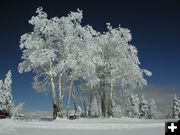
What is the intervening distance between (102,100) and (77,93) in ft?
13.8

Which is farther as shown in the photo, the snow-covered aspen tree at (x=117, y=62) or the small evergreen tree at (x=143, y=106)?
the small evergreen tree at (x=143, y=106)

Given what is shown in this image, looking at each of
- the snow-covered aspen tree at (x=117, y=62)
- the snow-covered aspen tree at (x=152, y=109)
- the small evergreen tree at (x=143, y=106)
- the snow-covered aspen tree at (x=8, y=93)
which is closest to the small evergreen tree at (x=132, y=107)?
the small evergreen tree at (x=143, y=106)

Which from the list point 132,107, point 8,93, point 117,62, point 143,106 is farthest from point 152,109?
point 117,62

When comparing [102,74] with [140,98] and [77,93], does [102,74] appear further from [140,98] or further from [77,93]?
[140,98]

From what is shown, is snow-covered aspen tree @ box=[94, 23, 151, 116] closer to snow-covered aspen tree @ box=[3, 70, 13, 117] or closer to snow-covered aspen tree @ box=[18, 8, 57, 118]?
snow-covered aspen tree @ box=[18, 8, 57, 118]

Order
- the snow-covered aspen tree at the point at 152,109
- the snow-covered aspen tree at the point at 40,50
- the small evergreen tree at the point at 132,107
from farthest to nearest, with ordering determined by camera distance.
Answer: the snow-covered aspen tree at the point at 152,109
the small evergreen tree at the point at 132,107
the snow-covered aspen tree at the point at 40,50

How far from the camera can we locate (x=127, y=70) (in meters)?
52.6

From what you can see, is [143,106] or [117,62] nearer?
[117,62]

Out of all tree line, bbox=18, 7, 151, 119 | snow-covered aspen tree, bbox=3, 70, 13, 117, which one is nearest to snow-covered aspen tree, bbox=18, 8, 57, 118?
tree line, bbox=18, 7, 151, 119

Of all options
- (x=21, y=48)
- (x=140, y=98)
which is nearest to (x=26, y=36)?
(x=21, y=48)

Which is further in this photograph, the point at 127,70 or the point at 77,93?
the point at 77,93

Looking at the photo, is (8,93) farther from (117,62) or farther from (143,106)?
(143,106)

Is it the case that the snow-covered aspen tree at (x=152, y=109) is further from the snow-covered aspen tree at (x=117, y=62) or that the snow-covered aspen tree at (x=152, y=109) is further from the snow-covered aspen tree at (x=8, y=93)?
the snow-covered aspen tree at (x=117, y=62)

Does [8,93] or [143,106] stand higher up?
[8,93]
